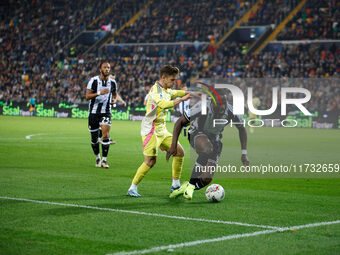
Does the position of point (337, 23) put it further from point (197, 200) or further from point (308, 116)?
point (197, 200)

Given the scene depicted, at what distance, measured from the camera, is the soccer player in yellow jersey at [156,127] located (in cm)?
889

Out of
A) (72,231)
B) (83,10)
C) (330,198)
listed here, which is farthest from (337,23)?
(72,231)

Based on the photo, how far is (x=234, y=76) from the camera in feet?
125

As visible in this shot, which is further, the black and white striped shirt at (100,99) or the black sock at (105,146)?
the black and white striped shirt at (100,99)

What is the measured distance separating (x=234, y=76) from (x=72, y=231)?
32.6 metres

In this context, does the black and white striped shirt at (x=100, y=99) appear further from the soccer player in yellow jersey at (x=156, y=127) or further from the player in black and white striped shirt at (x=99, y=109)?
the soccer player in yellow jersey at (x=156, y=127)

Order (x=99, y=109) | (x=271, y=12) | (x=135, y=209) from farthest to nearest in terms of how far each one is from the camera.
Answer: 1. (x=271, y=12)
2. (x=99, y=109)
3. (x=135, y=209)

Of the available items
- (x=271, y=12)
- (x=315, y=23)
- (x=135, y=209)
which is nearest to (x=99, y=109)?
(x=135, y=209)

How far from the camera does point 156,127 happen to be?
9.20 m

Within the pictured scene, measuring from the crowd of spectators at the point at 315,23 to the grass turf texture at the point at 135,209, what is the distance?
82.0 feet

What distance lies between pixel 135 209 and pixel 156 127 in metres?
1.76

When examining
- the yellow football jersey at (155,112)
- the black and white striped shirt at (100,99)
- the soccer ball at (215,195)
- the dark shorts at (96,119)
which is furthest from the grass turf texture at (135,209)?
the black and white striped shirt at (100,99)

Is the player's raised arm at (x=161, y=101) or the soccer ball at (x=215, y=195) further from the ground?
the player's raised arm at (x=161, y=101)

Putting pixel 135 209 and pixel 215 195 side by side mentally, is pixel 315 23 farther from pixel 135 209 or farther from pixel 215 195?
pixel 135 209
